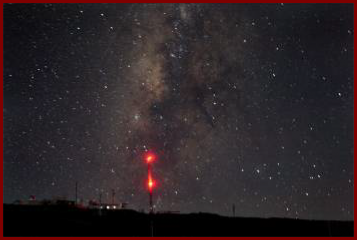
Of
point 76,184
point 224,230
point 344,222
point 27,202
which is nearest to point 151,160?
point 224,230

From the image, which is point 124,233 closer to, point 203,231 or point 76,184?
point 203,231

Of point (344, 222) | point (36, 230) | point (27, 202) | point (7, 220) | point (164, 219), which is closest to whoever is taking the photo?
point (36, 230)

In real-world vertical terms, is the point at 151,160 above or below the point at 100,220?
above

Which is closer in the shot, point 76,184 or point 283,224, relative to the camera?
point 283,224

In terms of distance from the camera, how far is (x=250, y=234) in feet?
90.6

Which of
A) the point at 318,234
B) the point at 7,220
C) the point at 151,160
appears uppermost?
the point at 151,160

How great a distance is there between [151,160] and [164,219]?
11.9m

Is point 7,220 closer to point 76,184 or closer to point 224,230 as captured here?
point 224,230

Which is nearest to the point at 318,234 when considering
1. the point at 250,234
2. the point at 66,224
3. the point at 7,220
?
the point at 250,234

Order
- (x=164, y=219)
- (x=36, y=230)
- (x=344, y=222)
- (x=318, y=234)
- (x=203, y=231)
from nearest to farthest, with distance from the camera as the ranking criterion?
1. (x=36, y=230)
2. (x=203, y=231)
3. (x=318, y=234)
4. (x=164, y=219)
5. (x=344, y=222)

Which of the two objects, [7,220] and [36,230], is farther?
[7,220]

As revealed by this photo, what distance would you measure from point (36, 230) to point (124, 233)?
494cm

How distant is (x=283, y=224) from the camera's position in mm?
33938

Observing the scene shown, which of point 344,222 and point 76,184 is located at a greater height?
point 76,184
